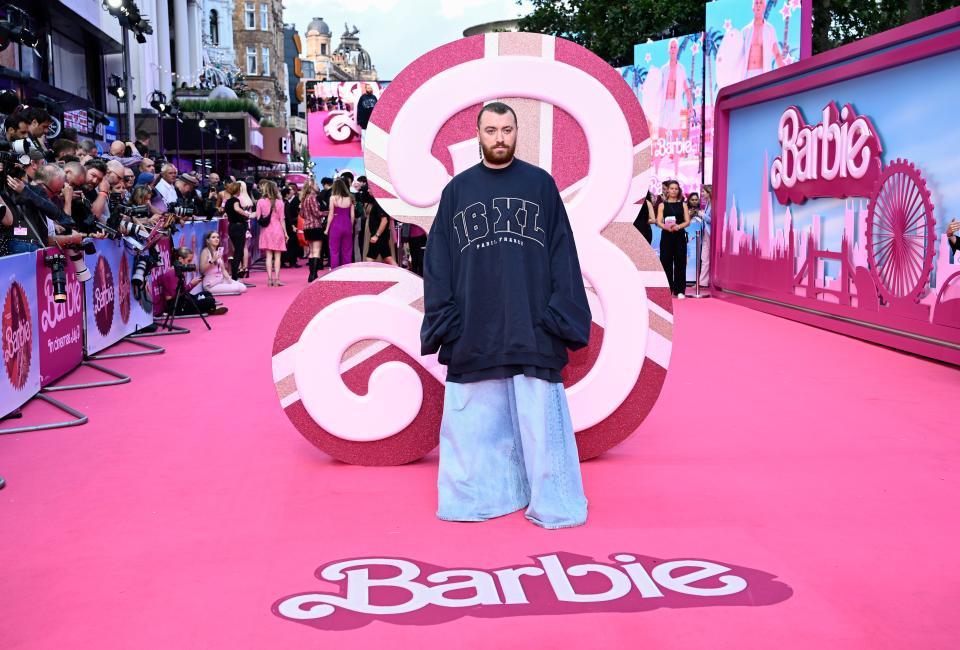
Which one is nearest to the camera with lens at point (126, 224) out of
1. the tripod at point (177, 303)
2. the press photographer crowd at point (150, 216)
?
the press photographer crowd at point (150, 216)

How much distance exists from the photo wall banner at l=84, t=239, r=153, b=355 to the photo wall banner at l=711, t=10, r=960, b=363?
7433 mm

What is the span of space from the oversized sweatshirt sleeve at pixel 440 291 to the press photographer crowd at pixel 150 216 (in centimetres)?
346

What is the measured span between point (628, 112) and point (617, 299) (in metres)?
1.06

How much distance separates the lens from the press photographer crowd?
7.86 metres

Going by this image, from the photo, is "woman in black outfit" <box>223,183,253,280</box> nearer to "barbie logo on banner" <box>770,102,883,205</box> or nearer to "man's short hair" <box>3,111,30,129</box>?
"barbie logo on banner" <box>770,102,883,205</box>

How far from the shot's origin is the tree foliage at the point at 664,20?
101ft

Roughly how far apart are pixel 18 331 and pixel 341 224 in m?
9.88

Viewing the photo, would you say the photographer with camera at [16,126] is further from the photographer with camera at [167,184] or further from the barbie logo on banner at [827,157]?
the barbie logo on banner at [827,157]

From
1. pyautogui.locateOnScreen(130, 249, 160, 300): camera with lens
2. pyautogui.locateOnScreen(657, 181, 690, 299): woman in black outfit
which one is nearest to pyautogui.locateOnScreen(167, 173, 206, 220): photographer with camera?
pyautogui.locateOnScreen(130, 249, 160, 300): camera with lens

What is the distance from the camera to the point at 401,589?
404 centimetres

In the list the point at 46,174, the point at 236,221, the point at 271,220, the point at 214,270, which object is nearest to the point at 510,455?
the point at 46,174

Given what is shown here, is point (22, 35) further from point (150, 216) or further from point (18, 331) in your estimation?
point (18, 331)

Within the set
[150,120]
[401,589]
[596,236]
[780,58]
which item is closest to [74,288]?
[596,236]

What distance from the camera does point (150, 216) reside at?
1221 centimetres
